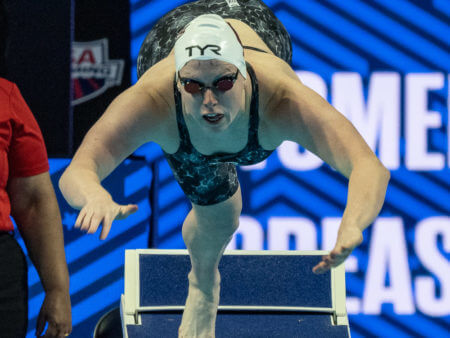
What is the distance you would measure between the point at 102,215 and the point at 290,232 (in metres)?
3.69

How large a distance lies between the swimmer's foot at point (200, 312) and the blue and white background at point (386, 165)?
1533 millimetres

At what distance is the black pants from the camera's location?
216 cm

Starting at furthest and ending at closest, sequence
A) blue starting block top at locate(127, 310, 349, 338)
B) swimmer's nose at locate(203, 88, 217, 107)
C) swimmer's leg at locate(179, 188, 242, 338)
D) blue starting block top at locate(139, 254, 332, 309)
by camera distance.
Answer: blue starting block top at locate(139, 254, 332, 309), blue starting block top at locate(127, 310, 349, 338), swimmer's leg at locate(179, 188, 242, 338), swimmer's nose at locate(203, 88, 217, 107)

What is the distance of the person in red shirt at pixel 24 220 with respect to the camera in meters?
2.19

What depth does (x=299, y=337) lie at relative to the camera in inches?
164

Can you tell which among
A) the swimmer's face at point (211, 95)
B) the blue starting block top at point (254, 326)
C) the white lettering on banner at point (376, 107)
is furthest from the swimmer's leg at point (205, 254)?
the white lettering on banner at point (376, 107)

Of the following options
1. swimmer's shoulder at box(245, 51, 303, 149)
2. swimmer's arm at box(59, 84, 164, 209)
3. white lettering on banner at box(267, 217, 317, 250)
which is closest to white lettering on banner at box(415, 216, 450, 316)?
white lettering on banner at box(267, 217, 317, 250)

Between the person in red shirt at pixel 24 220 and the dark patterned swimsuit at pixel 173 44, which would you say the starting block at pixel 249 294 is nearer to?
the dark patterned swimsuit at pixel 173 44

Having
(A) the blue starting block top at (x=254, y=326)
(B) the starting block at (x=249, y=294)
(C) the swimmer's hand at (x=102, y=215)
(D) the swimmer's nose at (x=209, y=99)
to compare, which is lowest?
(A) the blue starting block top at (x=254, y=326)

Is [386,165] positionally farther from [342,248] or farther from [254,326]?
[342,248]

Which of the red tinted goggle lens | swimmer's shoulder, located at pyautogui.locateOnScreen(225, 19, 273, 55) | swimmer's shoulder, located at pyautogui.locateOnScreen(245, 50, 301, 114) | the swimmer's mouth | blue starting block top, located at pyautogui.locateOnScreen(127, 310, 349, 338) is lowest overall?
blue starting block top, located at pyautogui.locateOnScreen(127, 310, 349, 338)

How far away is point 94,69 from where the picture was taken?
5.47 metres

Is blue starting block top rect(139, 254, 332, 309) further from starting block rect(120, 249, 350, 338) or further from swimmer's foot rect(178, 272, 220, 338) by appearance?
swimmer's foot rect(178, 272, 220, 338)

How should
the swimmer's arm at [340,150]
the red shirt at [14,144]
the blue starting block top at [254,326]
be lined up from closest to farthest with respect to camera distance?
the red shirt at [14,144] < the swimmer's arm at [340,150] < the blue starting block top at [254,326]
